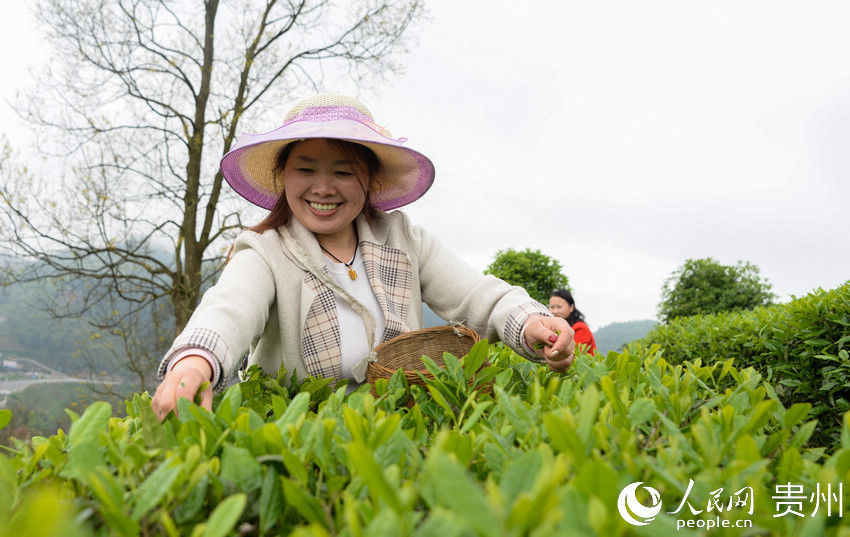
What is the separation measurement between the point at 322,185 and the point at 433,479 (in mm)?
1733

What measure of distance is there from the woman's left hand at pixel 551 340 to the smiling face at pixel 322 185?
87 cm

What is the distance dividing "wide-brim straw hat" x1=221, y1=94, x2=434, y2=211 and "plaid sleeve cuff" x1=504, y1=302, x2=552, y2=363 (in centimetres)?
82

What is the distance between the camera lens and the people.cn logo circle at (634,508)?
667mm

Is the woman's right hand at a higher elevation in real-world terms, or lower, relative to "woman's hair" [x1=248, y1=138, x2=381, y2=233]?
lower

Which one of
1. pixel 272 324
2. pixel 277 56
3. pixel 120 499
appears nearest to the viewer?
pixel 120 499

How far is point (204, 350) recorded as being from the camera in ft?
4.85

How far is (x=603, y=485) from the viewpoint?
64cm

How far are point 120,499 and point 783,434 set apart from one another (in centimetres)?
112

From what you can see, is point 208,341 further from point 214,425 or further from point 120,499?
point 120,499

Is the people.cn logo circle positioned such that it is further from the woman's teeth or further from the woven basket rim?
the woman's teeth

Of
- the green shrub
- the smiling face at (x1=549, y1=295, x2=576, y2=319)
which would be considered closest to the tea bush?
the green shrub

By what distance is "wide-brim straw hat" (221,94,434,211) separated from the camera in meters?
2.16

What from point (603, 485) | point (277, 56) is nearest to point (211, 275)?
point (277, 56)

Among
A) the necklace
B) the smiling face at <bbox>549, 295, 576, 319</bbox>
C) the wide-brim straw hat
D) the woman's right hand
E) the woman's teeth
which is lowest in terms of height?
the smiling face at <bbox>549, 295, 576, 319</bbox>
